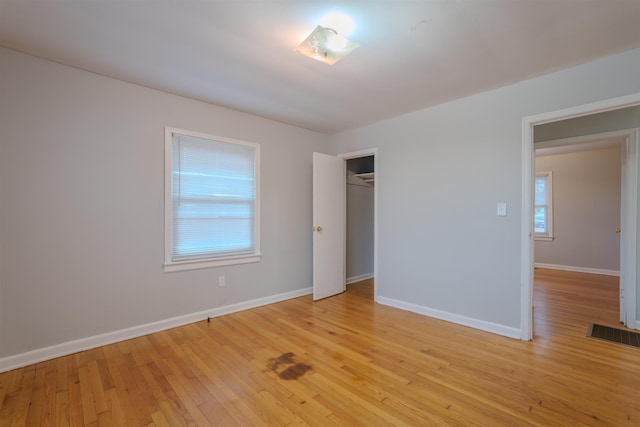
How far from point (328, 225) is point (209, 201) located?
165cm

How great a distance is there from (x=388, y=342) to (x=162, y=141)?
299cm

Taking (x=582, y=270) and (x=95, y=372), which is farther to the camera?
(x=582, y=270)

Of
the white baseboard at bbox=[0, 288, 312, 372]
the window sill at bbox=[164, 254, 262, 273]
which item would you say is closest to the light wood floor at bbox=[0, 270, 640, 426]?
the white baseboard at bbox=[0, 288, 312, 372]

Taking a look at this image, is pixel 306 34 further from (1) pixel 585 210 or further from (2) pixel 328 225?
(1) pixel 585 210

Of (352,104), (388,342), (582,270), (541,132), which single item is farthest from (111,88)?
(582,270)

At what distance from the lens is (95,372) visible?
2.12 meters

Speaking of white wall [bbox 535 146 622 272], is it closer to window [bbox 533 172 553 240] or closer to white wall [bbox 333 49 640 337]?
window [bbox 533 172 553 240]

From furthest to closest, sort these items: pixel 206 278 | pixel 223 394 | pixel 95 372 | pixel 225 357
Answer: pixel 206 278
pixel 225 357
pixel 95 372
pixel 223 394

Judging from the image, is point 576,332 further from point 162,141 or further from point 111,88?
point 111,88

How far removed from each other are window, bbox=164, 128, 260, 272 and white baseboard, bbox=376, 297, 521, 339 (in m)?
1.88

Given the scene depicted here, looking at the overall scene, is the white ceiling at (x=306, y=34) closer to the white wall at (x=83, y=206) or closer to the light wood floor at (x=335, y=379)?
the white wall at (x=83, y=206)

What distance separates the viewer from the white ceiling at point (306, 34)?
1701 mm

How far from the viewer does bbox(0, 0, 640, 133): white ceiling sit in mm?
1701

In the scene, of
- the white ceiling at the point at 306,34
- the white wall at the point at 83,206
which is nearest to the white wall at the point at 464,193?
the white ceiling at the point at 306,34
